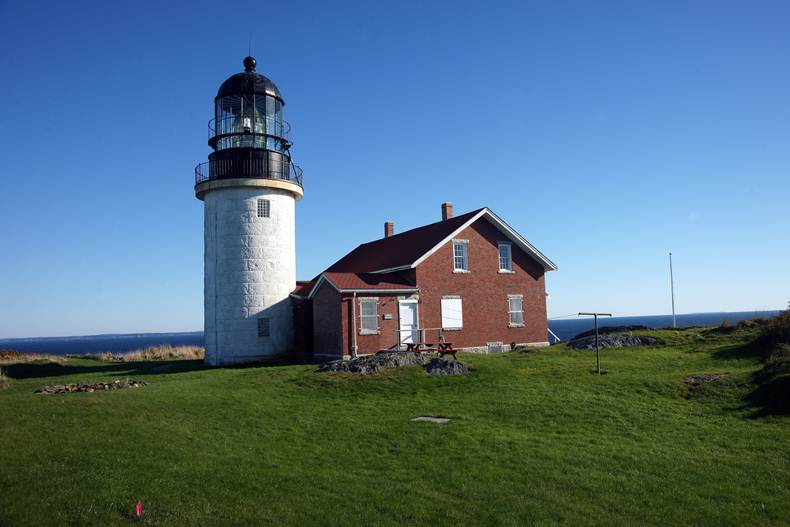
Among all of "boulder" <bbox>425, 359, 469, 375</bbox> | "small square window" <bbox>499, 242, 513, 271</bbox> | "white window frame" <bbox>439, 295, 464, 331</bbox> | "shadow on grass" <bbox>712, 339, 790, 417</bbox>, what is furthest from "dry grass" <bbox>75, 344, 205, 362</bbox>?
"shadow on grass" <bbox>712, 339, 790, 417</bbox>

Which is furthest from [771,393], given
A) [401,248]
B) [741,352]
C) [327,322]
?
[401,248]

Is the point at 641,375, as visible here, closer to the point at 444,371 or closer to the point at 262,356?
the point at 444,371

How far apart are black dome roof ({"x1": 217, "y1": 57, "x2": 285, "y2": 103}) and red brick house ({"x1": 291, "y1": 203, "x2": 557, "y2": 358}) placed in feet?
30.4

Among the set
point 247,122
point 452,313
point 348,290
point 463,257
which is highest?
point 247,122

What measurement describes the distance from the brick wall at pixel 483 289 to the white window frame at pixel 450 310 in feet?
0.51

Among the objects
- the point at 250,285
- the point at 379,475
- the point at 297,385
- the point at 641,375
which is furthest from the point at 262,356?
the point at 379,475

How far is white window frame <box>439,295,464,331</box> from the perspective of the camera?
91.6ft

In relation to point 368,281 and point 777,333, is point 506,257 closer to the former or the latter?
point 368,281

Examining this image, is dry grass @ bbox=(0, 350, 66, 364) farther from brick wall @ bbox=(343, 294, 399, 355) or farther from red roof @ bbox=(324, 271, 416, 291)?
brick wall @ bbox=(343, 294, 399, 355)

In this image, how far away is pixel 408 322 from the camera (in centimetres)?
2675

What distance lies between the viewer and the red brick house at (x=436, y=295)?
25.5 m

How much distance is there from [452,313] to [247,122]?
1293 cm

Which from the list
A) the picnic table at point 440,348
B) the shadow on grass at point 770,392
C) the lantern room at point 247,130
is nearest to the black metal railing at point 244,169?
the lantern room at point 247,130

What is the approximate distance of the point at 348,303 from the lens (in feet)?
81.9
